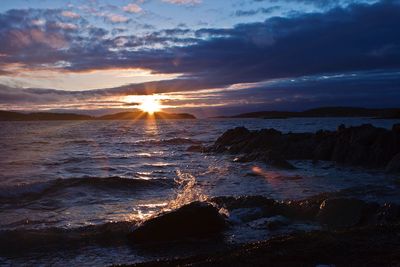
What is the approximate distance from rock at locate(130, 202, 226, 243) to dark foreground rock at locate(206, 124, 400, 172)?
1219 centimetres

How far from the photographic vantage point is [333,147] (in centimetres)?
2589

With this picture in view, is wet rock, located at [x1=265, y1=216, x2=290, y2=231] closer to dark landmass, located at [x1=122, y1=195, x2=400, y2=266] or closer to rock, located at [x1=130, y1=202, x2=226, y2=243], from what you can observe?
dark landmass, located at [x1=122, y1=195, x2=400, y2=266]

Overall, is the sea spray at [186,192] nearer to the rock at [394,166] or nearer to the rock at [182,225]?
the rock at [182,225]

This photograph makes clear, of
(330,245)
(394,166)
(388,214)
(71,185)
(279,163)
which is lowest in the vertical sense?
(279,163)

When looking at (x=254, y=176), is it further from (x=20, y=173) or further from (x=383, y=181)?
(x=20, y=173)

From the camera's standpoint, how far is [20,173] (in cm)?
2161

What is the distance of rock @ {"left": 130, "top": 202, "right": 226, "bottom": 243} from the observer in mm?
9414

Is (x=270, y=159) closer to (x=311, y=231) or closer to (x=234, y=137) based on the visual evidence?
(x=234, y=137)

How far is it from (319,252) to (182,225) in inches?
144

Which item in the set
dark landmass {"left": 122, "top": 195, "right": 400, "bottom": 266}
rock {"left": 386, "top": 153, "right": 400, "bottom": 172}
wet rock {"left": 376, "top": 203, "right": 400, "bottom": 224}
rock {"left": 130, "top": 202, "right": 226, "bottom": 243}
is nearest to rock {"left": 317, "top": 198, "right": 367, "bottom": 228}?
dark landmass {"left": 122, "top": 195, "right": 400, "bottom": 266}

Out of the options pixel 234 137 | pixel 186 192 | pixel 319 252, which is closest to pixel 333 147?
pixel 186 192

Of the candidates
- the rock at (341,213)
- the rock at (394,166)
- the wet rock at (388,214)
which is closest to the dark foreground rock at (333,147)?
the rock at (394,166)

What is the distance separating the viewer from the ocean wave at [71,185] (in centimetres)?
1539

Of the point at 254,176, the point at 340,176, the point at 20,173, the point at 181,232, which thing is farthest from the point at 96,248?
the point at 20,173
